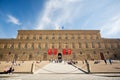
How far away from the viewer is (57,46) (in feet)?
113

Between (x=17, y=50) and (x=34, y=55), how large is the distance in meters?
6.47

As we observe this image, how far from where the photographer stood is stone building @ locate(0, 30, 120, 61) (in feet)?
109

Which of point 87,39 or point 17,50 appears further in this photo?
point 87,39

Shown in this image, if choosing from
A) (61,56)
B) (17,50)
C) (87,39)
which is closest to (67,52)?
(61,56)

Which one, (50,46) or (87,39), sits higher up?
(87,39)

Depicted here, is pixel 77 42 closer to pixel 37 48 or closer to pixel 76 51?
pixel 76 51

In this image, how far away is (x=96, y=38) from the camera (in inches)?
1447

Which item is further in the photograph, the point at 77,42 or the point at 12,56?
the point at 77,42

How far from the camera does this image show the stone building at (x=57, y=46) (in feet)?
109

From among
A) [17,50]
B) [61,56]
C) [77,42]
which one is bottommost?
[61,56]

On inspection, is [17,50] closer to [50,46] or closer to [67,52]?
[50,46]

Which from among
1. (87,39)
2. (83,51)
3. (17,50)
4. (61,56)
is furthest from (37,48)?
(87,39)

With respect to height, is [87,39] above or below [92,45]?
above

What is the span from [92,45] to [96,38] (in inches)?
151
